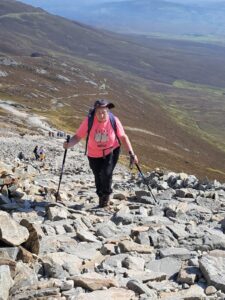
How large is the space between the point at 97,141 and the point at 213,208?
16.9 feet

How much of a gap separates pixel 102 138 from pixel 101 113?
76cm

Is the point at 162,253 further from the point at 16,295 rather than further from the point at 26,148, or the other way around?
the point at 26,148

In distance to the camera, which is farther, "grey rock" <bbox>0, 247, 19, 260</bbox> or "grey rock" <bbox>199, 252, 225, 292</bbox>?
"grey rock" <bbox>0, 247, 19, 260</bbox>

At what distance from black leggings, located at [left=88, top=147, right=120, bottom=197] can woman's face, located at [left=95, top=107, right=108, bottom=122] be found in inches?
43.2

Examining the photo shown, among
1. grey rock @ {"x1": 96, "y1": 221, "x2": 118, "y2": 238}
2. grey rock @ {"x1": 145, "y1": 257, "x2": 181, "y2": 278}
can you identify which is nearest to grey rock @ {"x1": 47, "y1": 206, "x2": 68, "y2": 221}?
grey rock @ {"x1": 96, "y1": 221, "x2": 118, "y2": 238}

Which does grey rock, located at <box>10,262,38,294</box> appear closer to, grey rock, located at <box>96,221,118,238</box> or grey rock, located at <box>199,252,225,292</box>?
grey rock, located at <box>199,252,225,292</box>

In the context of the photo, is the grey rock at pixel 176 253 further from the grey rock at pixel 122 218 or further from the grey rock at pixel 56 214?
the grey rock at pixel 56 214

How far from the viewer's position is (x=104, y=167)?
13.2 m

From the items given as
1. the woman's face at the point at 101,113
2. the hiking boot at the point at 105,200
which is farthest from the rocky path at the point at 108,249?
the woman's face at the point at 101,113

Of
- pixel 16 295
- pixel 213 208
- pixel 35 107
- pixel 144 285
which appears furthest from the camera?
pixel 35 107

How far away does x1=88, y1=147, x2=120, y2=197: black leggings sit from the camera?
1316 cm

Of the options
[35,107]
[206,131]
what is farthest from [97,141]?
[206,131]

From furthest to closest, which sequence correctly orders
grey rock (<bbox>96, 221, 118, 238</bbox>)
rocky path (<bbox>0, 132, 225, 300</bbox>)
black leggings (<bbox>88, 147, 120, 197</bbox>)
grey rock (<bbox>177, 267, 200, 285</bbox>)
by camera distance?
black leggings (<bbox>88, 147, 120, 197</bbox>) → grey rock (<bbox>96, 221, 118, 238</bbox>) → grey rock (<bbox>177, 267, 200, 285</bbox>) → rocky path (<bbox>0, 132, 225, 300</bbox>)

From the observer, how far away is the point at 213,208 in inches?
621
